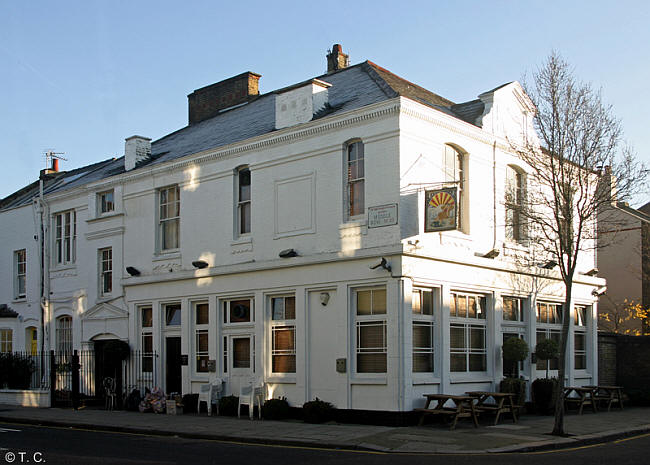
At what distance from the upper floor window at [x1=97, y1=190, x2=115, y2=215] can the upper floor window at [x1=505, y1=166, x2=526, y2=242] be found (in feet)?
42.8

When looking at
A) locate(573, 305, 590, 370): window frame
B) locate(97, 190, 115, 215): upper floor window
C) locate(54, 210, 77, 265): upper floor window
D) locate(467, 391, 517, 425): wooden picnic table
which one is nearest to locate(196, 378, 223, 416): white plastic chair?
locate(467, 391, 517, 425): wooden picnic table

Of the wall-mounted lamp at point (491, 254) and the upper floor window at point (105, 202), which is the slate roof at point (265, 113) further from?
the wall-mounted lamp at point (491, 254)

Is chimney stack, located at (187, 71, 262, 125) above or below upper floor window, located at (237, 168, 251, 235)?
above

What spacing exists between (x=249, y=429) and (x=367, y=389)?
2.93m

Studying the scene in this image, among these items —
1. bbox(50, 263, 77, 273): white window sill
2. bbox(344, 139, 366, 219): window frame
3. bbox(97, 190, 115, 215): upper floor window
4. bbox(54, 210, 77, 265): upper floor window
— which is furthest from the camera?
bbox(54, 210, 77, 265): upper floor window

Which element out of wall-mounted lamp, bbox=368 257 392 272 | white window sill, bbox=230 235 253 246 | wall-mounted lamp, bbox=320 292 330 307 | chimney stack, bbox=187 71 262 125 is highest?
chimney stack, bbox=187 71 262 125

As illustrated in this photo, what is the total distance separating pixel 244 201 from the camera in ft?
71.3

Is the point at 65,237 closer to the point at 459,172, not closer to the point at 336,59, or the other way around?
the point at 336,59

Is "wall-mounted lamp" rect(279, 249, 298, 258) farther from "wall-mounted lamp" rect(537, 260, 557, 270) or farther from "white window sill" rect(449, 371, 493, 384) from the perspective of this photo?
"wall-mounted lamp" rect(537, 260, 557, 270)

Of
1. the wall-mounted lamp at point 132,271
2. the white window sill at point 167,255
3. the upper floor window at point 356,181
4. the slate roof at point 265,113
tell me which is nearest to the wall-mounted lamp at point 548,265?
the slate roof at point 265,113

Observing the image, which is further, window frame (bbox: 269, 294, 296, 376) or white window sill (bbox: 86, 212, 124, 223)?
white window sill (bbox: 86, 212, 124, 223)

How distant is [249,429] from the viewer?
1692 centimetres

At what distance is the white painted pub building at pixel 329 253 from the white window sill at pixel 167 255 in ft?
0.16

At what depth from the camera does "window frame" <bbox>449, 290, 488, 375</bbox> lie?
19281 millimetres
